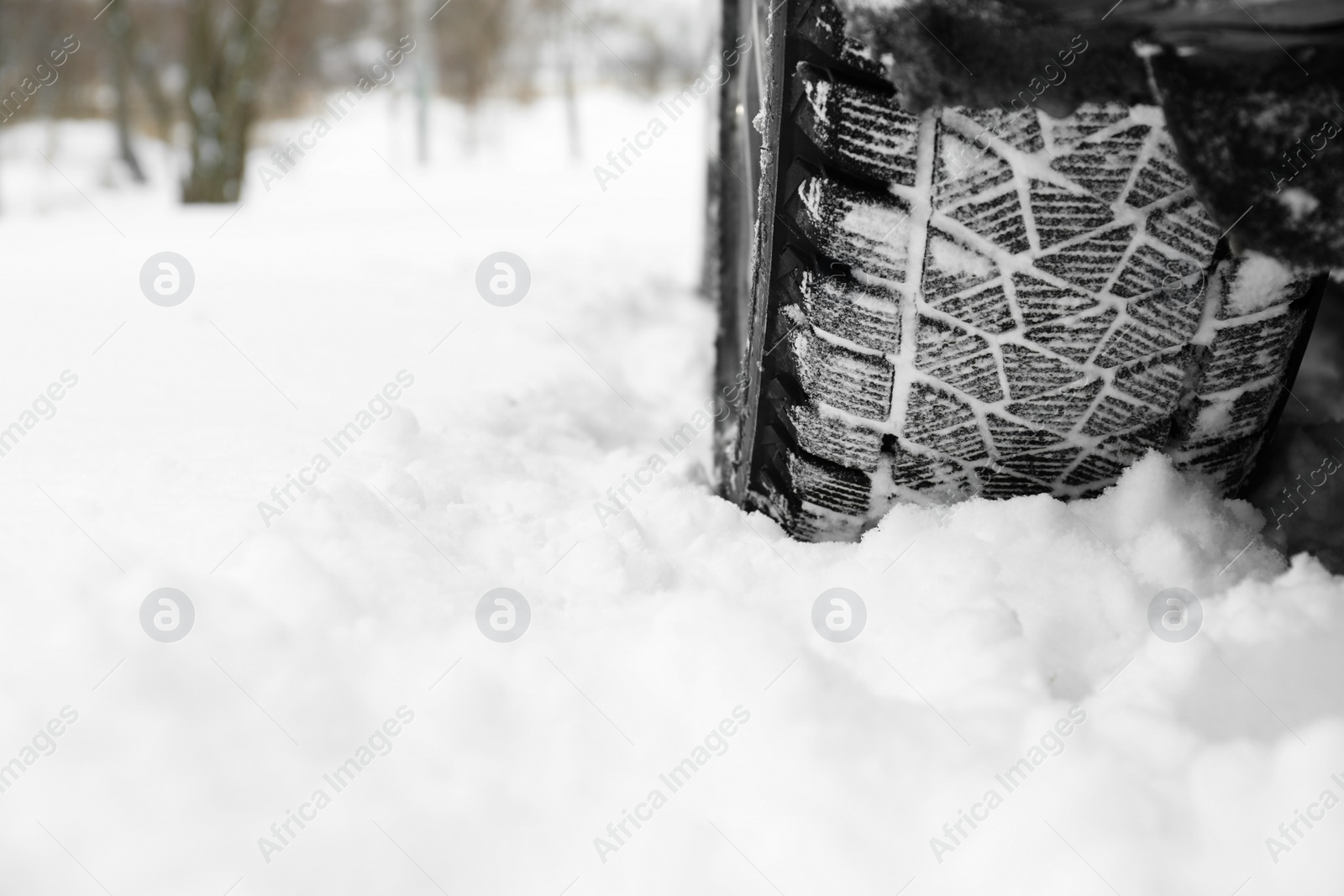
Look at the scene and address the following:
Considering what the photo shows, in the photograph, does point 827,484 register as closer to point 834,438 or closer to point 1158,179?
point 834,438

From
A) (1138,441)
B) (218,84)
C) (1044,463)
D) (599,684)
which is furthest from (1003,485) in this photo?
(218,84)

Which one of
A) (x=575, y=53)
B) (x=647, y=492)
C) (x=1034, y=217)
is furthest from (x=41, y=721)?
(x=575, y=53)

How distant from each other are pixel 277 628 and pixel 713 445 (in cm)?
70

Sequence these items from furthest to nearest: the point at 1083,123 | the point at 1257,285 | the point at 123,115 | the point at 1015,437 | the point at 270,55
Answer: the point at 123,115, the point at 270,55, the point at 1015,437, the point at 1257,285, the point at 1083,123

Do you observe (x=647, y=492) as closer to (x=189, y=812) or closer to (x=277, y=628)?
(x=277, y=628)

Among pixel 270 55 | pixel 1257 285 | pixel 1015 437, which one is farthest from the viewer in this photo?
pixel 270 55

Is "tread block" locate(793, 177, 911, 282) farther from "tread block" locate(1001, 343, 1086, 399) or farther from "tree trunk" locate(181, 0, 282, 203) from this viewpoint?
"tree trunk" locate(181, 0, 282, 203)

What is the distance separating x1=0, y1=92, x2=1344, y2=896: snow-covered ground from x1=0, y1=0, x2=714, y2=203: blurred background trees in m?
1.62

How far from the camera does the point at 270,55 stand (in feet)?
20.7

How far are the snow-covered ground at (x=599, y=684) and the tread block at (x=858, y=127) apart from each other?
404 mm

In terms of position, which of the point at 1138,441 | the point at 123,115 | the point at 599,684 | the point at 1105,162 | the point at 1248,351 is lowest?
the point at 123,115

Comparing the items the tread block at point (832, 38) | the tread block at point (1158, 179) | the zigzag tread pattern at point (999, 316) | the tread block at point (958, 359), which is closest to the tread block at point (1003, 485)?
the zigzag tread pattern at point (999, 316)

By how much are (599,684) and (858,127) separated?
587 mm

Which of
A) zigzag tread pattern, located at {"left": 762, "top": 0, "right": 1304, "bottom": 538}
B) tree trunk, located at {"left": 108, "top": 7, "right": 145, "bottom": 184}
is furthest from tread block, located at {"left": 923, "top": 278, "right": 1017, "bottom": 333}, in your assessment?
tree trunk, located at {"left": 108, "top": 7, "right": 145, "bottom": 184}
